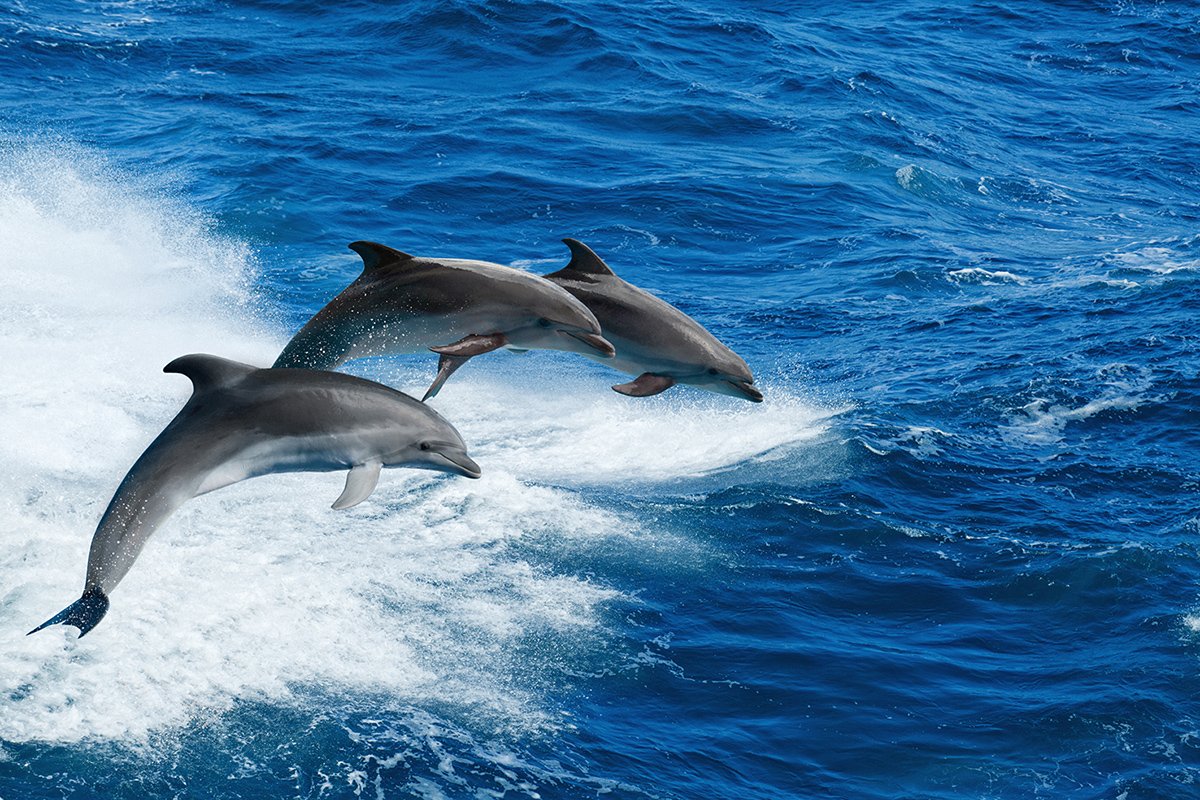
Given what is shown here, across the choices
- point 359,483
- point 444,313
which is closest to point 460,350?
point 444,313

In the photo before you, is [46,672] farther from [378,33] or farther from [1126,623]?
[378,33]

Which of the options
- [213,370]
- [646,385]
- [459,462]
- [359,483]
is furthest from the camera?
[646,385]

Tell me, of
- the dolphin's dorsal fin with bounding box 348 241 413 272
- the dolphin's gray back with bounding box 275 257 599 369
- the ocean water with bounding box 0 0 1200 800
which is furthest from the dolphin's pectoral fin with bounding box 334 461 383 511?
the ocean water with bounding box 0 0 1200 800

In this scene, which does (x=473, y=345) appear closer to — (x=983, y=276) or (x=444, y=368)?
(x=444, y=368)

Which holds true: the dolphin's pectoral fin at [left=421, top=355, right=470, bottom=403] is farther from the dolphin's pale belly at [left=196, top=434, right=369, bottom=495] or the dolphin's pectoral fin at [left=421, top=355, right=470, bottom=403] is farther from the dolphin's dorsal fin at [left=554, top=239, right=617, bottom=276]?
the dolphin's dorsal fin at [left=554, top=239, right=617, bottom=276]

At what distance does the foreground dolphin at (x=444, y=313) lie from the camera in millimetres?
10055

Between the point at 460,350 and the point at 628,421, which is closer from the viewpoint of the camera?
the point at 460,350

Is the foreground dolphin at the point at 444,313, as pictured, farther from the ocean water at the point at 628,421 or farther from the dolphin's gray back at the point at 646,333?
the ocean water at the point at 628,421

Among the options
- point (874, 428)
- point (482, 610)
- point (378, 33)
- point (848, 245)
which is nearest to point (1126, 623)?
point (874, 428)

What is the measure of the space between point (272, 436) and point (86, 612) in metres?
1.59

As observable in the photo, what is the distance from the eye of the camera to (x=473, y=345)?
994 cm

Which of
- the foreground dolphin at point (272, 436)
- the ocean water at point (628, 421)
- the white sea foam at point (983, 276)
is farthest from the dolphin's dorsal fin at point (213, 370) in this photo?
the white sea foam at point (983, 276)

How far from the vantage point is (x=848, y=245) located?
3272cm

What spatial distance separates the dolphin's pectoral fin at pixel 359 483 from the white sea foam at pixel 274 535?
24.3 ft
